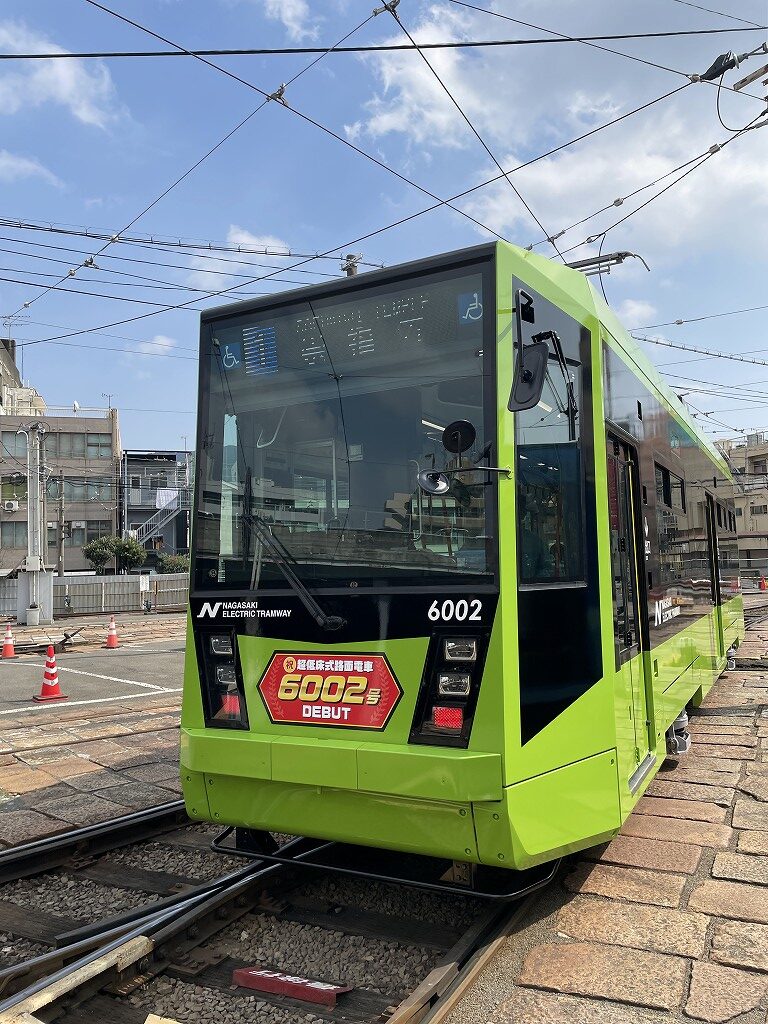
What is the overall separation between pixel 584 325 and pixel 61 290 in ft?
36.6

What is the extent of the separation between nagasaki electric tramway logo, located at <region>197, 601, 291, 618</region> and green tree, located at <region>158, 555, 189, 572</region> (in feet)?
150

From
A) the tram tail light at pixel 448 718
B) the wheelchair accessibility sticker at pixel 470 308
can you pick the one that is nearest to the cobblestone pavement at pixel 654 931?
the tram tail light at pixel 448 718

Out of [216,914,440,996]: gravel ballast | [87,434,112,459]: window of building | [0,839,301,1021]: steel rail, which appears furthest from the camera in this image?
[87,434,112,459]: window of building

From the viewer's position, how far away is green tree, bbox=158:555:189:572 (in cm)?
4969

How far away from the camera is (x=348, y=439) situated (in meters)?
4.04

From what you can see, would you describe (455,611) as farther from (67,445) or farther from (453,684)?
(67,445)

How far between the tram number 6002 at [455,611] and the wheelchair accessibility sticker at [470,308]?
52.1 inches

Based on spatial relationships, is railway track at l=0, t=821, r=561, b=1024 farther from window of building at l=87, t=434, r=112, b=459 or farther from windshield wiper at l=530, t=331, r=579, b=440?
window of building at l=87, t=434, r=112, b=459

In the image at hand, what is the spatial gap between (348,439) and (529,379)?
990 millimetres

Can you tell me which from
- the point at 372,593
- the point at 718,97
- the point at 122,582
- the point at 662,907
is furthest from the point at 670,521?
the point at 122,582

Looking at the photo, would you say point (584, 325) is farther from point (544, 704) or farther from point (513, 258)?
point (544, 704)

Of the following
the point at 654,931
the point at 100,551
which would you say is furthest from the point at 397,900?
the point at 100,551

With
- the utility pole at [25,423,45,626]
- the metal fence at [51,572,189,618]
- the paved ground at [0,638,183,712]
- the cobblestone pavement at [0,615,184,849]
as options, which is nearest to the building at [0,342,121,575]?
the metal fence at [51,572,189,618]

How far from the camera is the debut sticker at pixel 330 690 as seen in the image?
3.71 m
